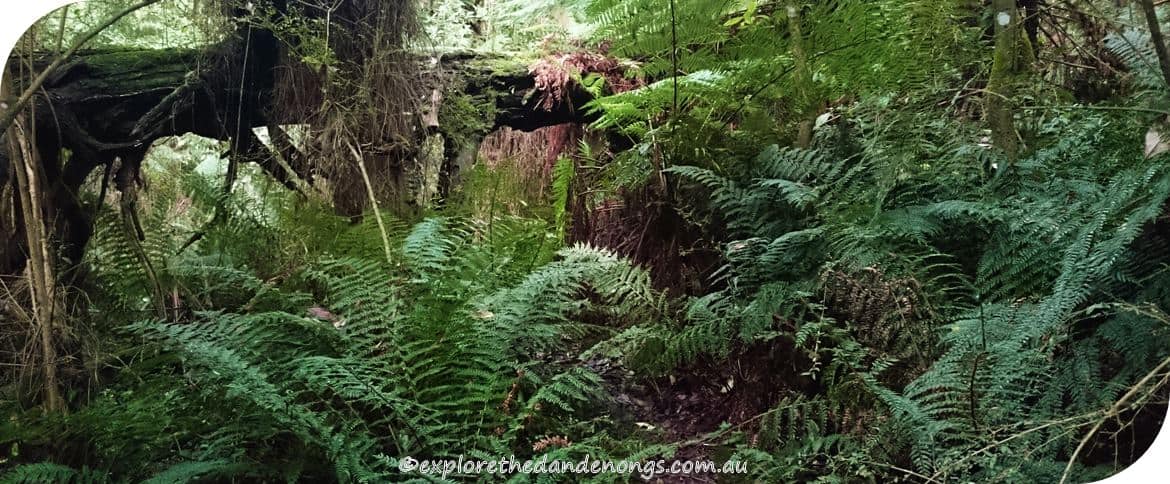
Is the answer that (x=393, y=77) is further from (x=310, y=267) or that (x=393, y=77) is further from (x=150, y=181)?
(x=150, y=181)

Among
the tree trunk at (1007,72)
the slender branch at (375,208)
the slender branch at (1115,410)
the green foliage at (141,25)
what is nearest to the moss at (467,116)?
the slender branch at (375,208)

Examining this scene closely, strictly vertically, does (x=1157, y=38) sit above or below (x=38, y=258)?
above

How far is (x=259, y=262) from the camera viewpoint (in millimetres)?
1457

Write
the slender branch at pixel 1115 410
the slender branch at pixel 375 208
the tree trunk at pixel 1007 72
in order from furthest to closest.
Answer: the slender branch at pixel 375 208, the tree trunk at pixel 1007 72, the slender branch at pixel 1115 410

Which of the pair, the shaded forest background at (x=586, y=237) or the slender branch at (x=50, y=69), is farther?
the slender branch at (x=50, y=69)

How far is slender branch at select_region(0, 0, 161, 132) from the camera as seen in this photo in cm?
142

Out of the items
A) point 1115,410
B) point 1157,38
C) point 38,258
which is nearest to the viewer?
point 1115,410

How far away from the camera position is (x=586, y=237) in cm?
145

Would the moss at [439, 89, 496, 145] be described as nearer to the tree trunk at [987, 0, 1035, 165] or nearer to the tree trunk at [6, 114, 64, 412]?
the tree trunk at [6, 114, 64, 412]

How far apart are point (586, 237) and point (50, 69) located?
1134 millimetres

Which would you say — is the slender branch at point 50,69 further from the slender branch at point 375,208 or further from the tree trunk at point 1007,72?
the tree trunk at point 1007,72

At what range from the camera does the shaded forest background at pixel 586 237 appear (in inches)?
50.8

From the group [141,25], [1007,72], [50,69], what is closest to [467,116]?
[141,25]

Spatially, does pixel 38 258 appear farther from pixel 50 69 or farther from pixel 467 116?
pixel 467 116
